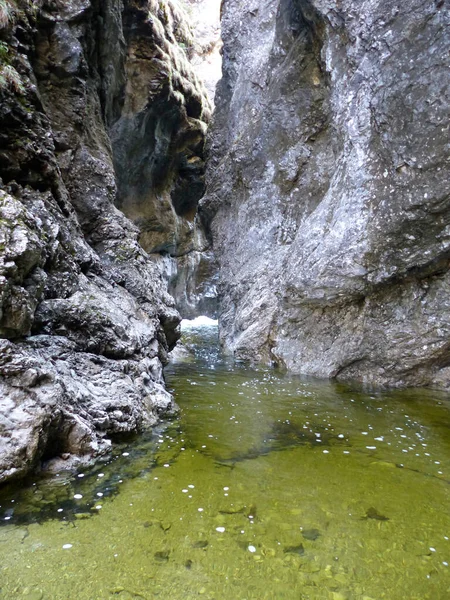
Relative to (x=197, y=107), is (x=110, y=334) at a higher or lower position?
lower

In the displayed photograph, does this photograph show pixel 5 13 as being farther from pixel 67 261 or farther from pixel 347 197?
pixel 347 197

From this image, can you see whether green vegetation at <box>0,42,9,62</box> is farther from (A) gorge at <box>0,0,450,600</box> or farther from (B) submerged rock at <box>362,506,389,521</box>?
(B) submerged rock at <box>362,506,389,521</box>

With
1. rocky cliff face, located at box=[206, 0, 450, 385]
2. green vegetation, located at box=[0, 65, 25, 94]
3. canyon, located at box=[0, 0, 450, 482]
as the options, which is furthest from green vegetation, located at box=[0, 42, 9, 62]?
rocky cliff face, located at box=[206, 0, 450, 385]

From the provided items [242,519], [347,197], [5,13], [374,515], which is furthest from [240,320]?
[242,519]

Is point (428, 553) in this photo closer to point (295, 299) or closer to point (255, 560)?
point (255, 560)

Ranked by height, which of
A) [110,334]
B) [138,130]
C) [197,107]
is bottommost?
[110,334]

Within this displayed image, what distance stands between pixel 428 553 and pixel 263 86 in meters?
21.3

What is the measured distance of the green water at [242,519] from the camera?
11.8ft

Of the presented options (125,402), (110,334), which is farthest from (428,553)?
(110,334)

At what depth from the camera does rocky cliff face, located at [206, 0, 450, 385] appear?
1138 centimetres

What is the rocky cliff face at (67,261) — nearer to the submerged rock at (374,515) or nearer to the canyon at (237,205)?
the canyon at (237,205)

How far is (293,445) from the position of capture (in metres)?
7.07

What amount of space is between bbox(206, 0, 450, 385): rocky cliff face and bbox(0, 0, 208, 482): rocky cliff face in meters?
5.45

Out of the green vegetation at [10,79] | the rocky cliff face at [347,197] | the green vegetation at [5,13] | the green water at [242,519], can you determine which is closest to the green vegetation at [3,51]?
the green vegetation at [10,79]
